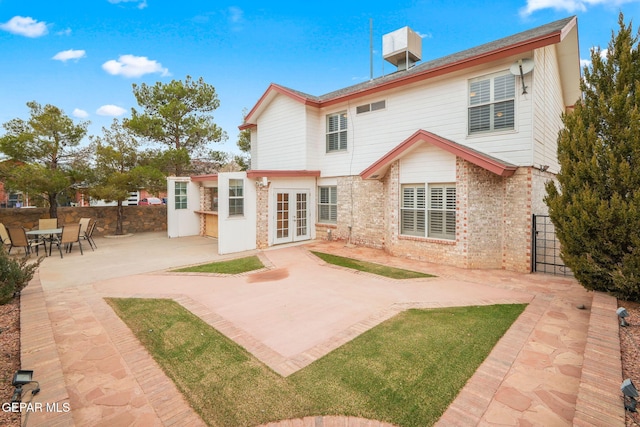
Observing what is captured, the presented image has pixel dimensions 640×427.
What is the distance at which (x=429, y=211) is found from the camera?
956cm

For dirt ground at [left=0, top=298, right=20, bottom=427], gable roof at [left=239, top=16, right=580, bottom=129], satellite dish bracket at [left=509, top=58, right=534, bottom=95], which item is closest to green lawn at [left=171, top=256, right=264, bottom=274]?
dirt ground at [left=0, top=298, right=20, bottom=427]

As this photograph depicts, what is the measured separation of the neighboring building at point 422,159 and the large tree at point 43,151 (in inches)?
177

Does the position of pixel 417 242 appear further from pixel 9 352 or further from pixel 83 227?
pixel 83 227

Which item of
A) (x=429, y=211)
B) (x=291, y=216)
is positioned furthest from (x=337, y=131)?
(x=429, y=211)

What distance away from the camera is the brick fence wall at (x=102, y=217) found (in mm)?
13758

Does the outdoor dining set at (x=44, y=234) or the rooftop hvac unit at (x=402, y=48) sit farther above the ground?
the rooftop hvac unit at (x=402, y=48)

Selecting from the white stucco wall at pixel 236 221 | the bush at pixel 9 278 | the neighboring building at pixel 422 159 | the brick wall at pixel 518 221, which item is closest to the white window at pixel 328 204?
the neighboring building at pixel 422 159

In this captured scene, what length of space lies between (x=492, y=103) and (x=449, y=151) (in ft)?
6.77

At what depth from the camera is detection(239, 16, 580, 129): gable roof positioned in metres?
7.85

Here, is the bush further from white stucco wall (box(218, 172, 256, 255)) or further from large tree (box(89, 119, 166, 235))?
large tree (box(89, 119, 166, 235))

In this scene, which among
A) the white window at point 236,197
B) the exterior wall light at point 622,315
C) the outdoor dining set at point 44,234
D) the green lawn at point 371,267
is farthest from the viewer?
the white window at point 236,197

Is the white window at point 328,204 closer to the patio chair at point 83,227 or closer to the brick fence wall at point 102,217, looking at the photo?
the patio chair at point 83,227

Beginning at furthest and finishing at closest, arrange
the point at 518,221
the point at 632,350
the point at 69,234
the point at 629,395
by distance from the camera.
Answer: the point at 69,234 < the point at 518,221 < the point at 632,350 < the point at 629,395

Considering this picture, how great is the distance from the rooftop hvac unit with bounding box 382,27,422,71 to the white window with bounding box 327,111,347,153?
402 centimetres
